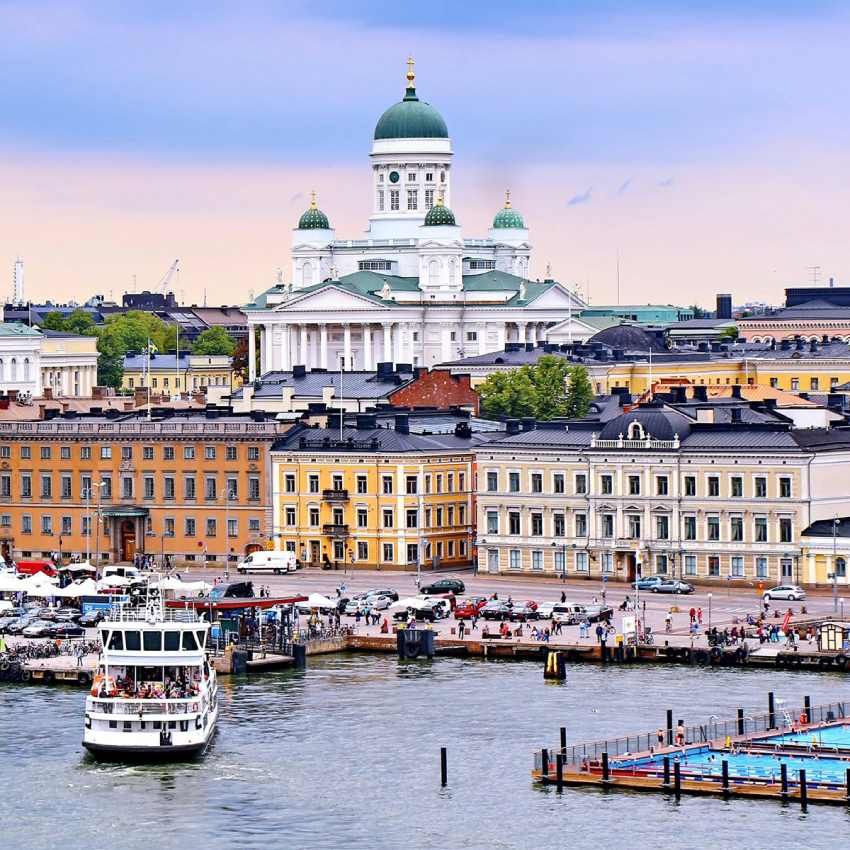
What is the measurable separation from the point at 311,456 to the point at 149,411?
13480 millimetres

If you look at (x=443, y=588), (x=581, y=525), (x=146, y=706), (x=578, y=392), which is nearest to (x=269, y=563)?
(x=443, y=588)

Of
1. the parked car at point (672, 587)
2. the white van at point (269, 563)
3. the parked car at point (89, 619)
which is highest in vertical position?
the white van at point (269, 563)

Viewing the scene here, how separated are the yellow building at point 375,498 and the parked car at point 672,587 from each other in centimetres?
1205

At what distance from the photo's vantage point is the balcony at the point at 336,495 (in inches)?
4715

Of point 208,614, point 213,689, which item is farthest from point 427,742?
point 208,614

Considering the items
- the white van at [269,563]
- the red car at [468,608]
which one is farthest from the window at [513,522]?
the red car at [468,608]

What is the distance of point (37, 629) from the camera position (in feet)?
330

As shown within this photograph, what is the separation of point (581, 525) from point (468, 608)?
38.7 ft

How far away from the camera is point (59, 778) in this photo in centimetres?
7631

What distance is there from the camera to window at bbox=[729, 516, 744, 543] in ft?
362

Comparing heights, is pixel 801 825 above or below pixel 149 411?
below

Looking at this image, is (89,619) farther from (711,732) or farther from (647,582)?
(711,732)

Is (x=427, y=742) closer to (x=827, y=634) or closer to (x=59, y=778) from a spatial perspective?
(x=59, y=778)

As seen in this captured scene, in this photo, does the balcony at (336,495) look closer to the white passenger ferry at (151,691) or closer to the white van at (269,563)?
the white van at (269,563)
